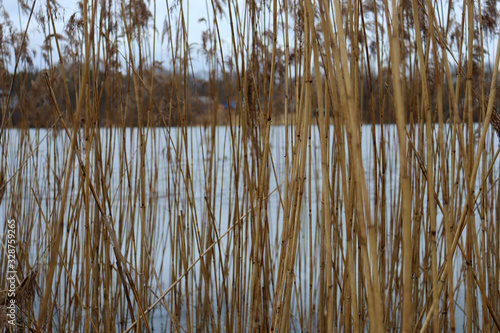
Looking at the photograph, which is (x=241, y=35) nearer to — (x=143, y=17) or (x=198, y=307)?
(x=143, y=17)

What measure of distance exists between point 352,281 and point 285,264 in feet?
0.46

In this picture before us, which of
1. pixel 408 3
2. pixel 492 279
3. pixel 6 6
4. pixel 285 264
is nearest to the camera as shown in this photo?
pixel 285 264

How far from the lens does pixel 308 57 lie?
0.58m

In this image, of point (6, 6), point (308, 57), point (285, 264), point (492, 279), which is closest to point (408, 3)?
point (308, 57)

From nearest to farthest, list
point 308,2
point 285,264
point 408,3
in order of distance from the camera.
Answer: point 308,2
point 285,264
point 408,3

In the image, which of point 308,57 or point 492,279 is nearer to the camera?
point 308,57

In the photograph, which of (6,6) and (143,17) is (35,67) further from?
(143,17)

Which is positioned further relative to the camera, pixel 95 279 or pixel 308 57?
pixel 95 279

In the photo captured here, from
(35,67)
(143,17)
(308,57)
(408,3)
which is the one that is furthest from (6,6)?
(308,57)

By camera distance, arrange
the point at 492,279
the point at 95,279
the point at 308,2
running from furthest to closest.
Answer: the point at 492,279
the point at 95,279
the point at 308,2

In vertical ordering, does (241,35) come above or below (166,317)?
above

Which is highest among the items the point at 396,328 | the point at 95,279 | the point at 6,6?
the point at 6,6

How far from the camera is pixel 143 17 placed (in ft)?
4.80

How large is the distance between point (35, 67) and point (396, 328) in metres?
1.87
